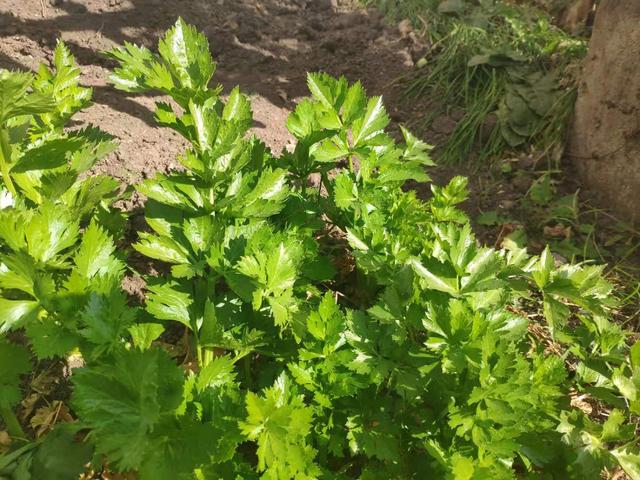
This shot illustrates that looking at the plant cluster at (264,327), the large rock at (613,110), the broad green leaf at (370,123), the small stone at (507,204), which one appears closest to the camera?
the plant cluster at (264,327)

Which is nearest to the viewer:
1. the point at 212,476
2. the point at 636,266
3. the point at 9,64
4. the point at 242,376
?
the point at 212,476

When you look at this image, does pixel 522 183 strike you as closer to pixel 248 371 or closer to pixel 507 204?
pixel 507 204

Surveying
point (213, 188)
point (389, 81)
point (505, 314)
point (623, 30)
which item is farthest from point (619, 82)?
point (213, 188)

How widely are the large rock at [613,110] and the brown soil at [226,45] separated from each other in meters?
1.09

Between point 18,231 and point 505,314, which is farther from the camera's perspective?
point 505,314

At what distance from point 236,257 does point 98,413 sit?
527 millimetres

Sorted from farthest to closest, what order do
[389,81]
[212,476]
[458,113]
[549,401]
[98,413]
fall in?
[389,81]
[458,113]
[549,401]
[212,476]
[98,413]

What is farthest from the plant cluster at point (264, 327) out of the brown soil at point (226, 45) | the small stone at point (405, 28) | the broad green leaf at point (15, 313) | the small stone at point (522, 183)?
the small stone at point (405, 28)

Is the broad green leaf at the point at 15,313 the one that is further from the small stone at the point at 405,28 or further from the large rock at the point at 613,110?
the small stone at the point at 405,28

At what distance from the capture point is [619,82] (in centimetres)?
249

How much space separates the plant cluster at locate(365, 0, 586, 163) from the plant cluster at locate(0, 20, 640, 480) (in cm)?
152

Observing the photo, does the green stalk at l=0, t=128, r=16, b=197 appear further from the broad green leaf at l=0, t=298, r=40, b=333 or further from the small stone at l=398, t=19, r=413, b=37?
the small stone at l=398, t=19, r=413, b=37

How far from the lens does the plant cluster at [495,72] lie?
2961 mm

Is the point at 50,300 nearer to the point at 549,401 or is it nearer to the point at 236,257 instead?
the point at 236,257
